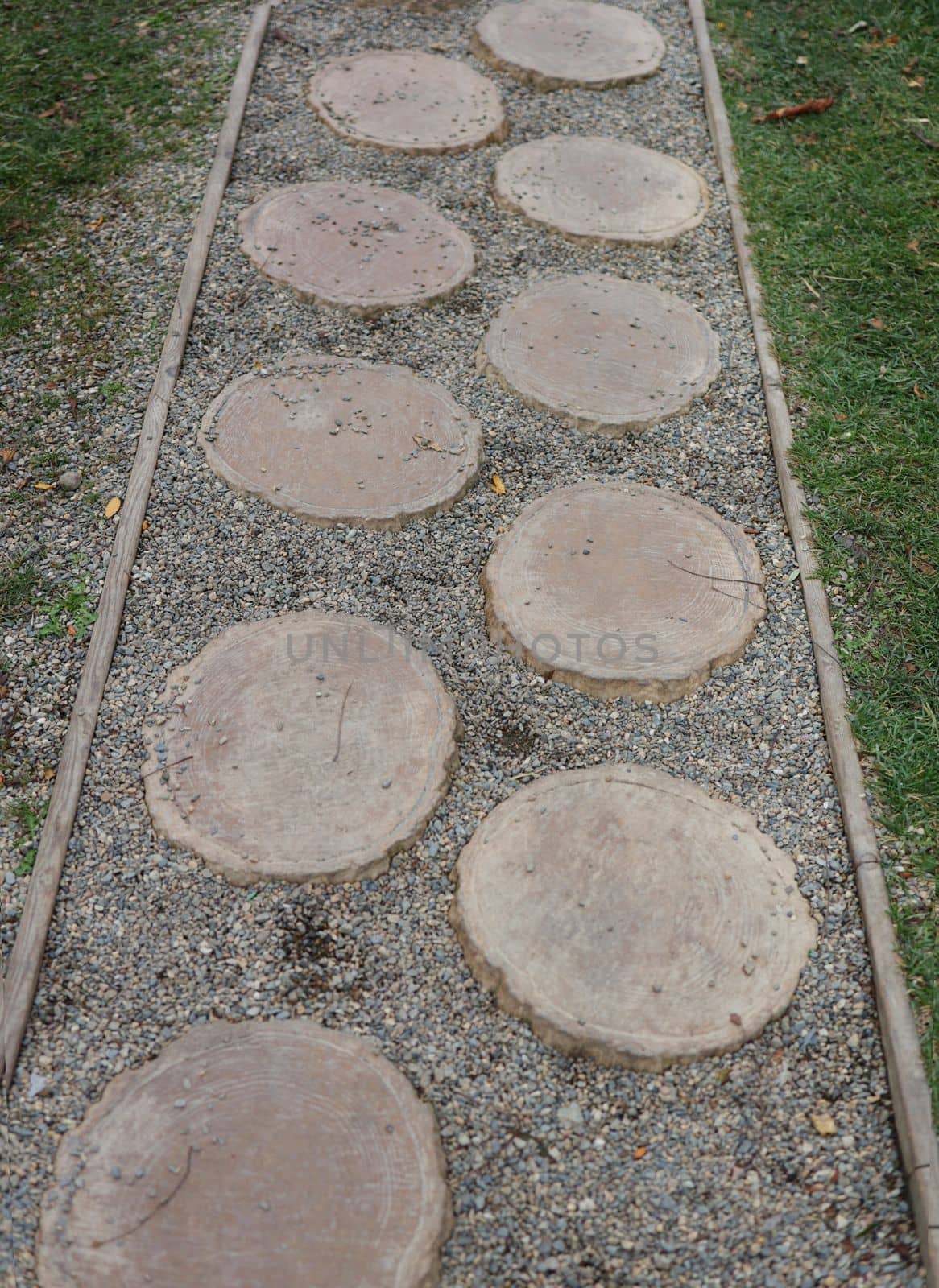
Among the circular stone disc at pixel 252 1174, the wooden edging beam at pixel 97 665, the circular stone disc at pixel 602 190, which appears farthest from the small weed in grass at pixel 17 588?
the circular stone disc at pixel 602 190

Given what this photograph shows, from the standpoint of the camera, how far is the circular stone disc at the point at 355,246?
391 cm

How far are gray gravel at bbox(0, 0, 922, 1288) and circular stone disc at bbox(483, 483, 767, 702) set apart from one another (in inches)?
3.0

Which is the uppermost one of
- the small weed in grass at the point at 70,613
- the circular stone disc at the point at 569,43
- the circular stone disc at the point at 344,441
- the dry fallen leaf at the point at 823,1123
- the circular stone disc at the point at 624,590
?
the circular stone disc at the point at 569,43

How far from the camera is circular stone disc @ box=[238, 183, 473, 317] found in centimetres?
391

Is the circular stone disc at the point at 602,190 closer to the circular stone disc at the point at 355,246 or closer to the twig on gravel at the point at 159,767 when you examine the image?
the circular stone disc at the point at 355,246

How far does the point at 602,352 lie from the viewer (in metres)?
3.73

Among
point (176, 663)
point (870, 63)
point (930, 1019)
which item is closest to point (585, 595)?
point (176, 663)

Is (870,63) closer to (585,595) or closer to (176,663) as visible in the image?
(585,595)

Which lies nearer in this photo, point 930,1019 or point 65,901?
point 930,1019

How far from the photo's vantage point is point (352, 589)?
9.87ft

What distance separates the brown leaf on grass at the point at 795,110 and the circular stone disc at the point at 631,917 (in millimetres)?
3727

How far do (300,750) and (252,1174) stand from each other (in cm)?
93

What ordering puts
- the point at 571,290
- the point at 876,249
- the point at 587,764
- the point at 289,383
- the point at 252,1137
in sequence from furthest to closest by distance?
the point at 876,249, the point at 571,290, the point at 289,383, the point at 587,764, the point at 252,1137

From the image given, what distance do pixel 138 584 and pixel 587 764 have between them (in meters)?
1.32
